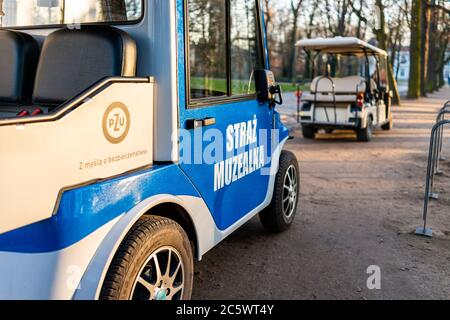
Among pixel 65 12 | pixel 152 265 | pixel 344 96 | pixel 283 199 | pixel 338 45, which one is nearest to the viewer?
pixel 152 265

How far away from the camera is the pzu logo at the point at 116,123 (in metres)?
2.26

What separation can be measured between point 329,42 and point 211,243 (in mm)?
8588

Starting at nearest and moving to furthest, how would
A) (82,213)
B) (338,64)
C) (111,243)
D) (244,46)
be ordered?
(82,213) → (111,243) → (244,46) → (338,64)

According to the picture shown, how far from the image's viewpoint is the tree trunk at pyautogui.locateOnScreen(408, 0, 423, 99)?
2053 cm

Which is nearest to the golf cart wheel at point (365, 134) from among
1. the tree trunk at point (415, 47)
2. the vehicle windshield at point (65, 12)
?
the vehicle windshield at point (65, 12)

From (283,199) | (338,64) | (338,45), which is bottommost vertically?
(283,199)

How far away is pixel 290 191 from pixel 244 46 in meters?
1.69

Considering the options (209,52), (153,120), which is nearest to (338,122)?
(209,52)

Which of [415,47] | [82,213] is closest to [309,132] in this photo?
[82,213]

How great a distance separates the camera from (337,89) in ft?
37.4

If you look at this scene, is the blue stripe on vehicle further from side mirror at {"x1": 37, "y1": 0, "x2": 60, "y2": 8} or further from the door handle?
side mirror at {"x1": 37, "y1": 0, "x2": 60, "y2": 8}

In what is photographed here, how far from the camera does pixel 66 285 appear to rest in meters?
2.04

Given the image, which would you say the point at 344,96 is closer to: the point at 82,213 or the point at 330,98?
the point at 330,98

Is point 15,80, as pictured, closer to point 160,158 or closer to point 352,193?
point 160,158
